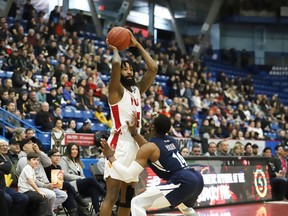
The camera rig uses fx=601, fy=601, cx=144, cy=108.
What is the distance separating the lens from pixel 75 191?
9.15m

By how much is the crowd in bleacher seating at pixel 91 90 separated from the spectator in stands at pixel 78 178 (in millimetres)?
3221

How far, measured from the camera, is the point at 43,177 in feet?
29.3

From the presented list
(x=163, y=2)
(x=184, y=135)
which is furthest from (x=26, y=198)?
(x=163, y=2)

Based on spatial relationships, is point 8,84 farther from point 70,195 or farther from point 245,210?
point 245,210

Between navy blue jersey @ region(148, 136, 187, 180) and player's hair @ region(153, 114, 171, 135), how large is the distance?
0.27 ft

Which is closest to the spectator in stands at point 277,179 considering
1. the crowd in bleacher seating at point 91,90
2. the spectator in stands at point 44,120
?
the crowd in bleacher seating at point 91,90

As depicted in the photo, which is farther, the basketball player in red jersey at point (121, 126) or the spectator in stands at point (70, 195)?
the spectator in stands at point (70, 195)

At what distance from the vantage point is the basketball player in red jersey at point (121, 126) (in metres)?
5.96

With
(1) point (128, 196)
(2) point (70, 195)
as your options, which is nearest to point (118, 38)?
(1) point (128, 196)

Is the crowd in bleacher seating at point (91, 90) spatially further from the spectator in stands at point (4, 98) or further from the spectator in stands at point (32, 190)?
the spectator in stands at point (32, 190)

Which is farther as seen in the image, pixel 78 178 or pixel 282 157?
pixel 282 157

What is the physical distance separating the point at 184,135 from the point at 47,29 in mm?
5639

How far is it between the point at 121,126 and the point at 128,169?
48cm

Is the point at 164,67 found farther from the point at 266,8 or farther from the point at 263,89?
the point at 266,8
